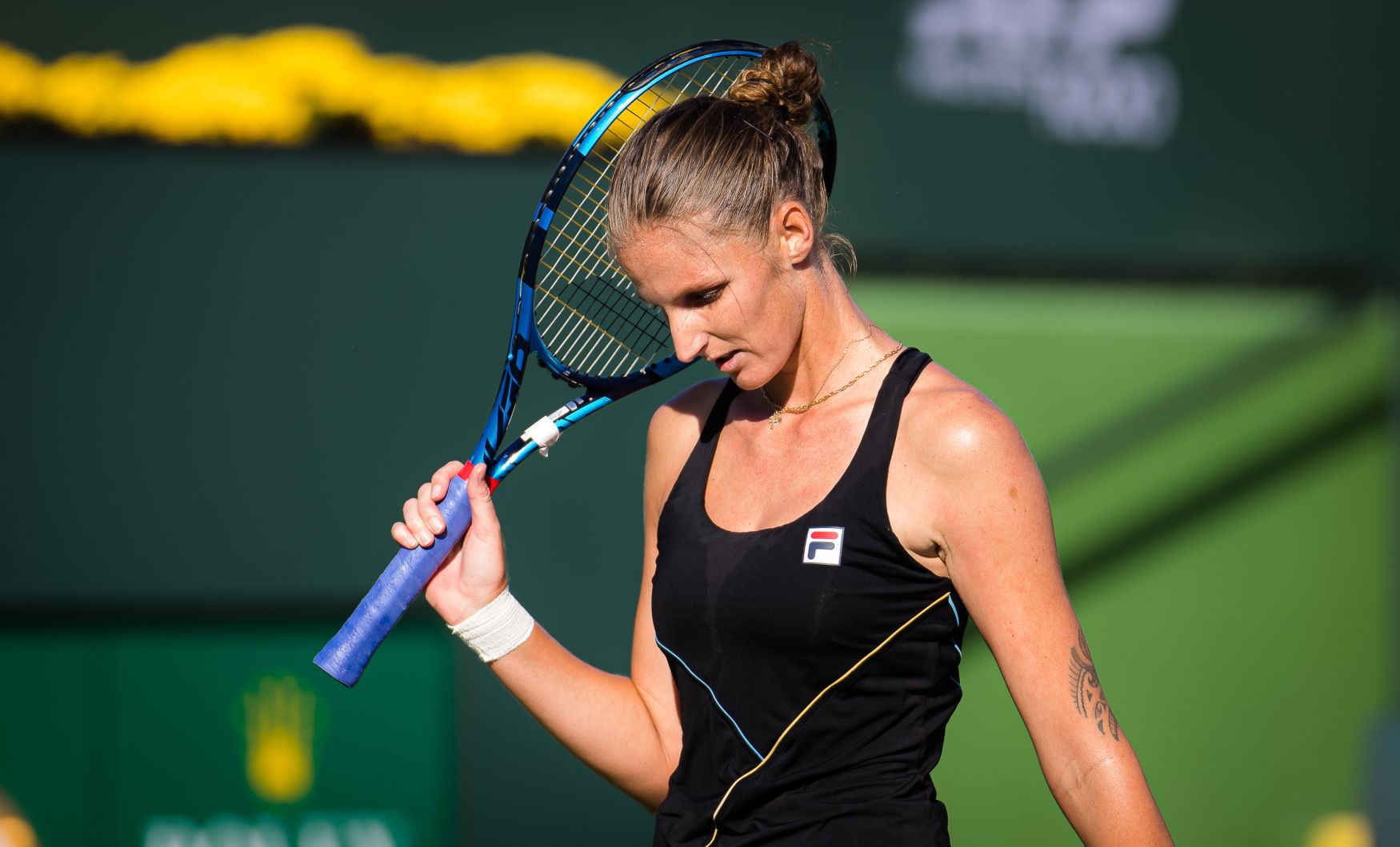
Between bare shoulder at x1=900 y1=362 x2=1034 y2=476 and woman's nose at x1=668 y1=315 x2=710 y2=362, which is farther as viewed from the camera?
woman's nose at x1=668 y1=315 x2=710 y2=362

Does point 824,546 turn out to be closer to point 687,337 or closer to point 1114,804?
point 687,337

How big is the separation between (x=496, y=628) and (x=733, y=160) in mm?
628

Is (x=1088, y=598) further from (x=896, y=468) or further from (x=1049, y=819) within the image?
(x=896, y=468)

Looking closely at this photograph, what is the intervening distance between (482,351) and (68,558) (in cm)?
100

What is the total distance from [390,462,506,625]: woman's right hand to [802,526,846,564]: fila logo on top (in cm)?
42

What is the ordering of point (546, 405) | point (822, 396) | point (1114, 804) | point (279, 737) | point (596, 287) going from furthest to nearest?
point (546, 405) < point (279, 737) < point (596, 287) < point (822, 396) < point (1114, 804)

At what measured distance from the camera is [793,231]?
63.3 inches

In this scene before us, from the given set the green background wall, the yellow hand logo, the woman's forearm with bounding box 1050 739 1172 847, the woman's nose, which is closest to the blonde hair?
the woman's nose

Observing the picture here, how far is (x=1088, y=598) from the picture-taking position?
352 cm

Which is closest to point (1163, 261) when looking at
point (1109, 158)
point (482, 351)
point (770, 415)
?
point (1109, 158)

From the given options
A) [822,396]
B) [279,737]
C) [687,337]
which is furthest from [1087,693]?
[279,737]

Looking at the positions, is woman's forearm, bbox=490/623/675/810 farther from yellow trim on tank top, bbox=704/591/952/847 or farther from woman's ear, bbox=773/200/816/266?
woman's ear, bbox=773/200/816/266

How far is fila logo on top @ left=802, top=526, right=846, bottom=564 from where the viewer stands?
1519mm

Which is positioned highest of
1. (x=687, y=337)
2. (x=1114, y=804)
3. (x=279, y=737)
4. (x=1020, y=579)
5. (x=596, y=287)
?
(x=596, y=287)
